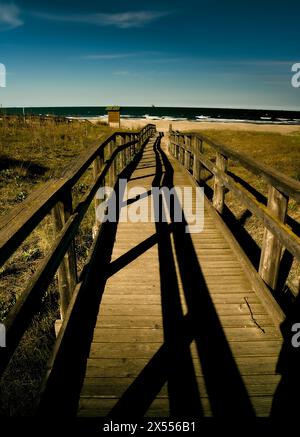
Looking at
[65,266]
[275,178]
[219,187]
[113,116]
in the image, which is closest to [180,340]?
[65,266]

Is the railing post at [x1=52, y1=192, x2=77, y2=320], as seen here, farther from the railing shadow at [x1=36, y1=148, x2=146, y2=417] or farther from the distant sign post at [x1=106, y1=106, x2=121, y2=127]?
the distant sign post at [x1=106, y1=106, x2=121, y2=127]

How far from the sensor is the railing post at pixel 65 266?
271 centimetres

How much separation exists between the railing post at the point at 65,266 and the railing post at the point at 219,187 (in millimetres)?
3122

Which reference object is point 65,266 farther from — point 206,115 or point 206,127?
point 206,115

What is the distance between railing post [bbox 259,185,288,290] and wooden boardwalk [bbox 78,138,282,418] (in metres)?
0.30

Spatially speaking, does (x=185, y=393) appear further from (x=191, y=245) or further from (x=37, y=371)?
(x=191, y=245)

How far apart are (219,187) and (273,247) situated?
8.58ft

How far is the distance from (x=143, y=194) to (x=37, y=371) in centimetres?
501

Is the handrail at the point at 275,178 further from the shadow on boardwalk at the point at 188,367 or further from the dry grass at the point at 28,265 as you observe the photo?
the dry grass at the point at 28,265

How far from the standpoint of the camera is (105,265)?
4.19 meters

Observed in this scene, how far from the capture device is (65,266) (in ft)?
9.51

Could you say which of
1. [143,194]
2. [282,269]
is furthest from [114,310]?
[143,194]

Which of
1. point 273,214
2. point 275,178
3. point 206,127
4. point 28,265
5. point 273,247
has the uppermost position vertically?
point 206,127
